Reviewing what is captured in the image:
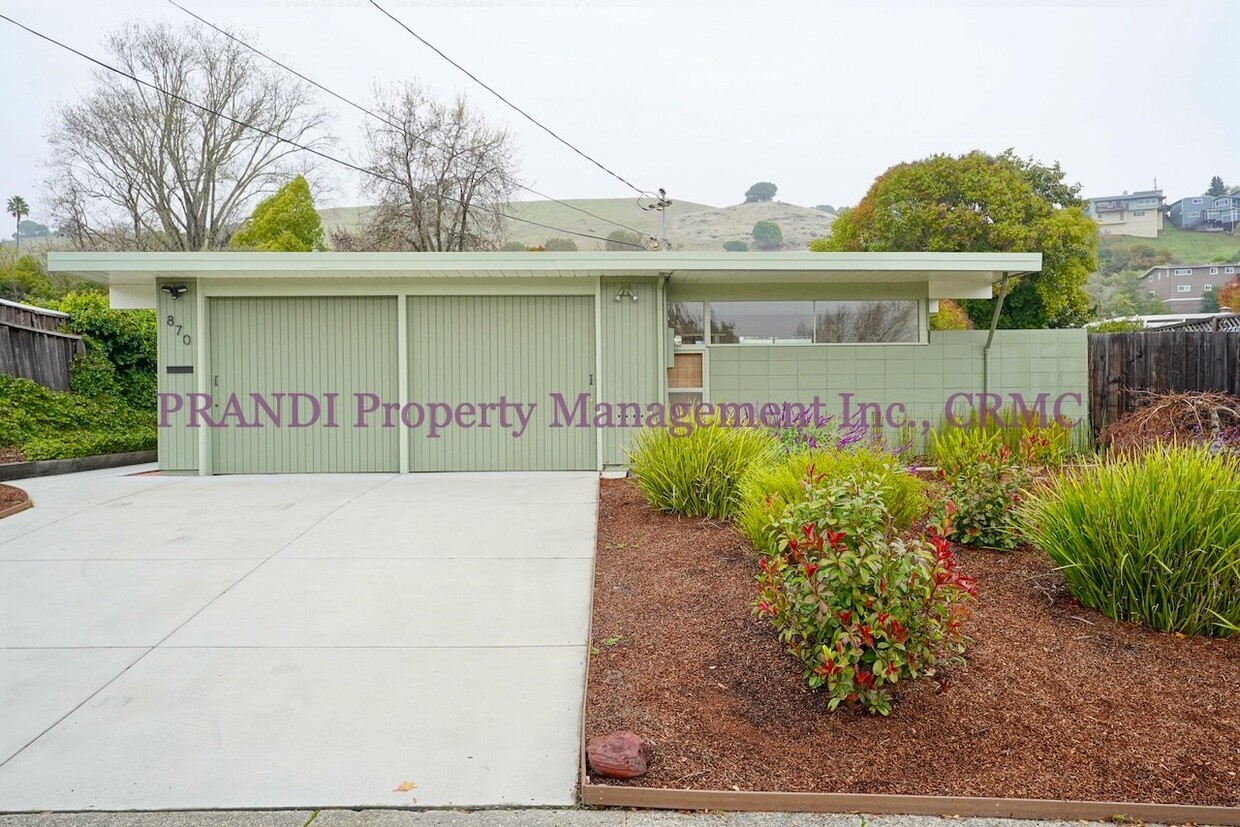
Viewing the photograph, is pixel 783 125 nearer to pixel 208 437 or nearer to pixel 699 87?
pixel 699 87

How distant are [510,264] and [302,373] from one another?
2.97 m

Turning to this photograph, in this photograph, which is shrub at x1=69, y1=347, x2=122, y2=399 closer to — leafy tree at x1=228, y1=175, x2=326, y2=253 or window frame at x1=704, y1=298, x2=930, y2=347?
window frame at x1=704, y1=298, x2=930, y2=347

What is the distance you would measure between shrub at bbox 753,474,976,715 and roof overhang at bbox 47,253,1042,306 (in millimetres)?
5942

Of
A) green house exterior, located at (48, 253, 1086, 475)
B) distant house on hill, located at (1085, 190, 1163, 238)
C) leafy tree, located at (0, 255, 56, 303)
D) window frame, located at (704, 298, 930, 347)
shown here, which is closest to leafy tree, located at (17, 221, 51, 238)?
leafy tree, located at (0, 255, 56, 303)

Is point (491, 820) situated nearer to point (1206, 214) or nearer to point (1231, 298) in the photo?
point (1231, 298)

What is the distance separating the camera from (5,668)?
12.7ft

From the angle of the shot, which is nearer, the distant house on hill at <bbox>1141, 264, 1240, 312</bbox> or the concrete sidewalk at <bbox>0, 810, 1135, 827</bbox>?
the concrete sidewalk at <bbox>0, 810, 1135, 827</bbox>

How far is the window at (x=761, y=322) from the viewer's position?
33.7 ft

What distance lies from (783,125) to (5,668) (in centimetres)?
3815

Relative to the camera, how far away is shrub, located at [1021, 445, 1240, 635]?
3756mm

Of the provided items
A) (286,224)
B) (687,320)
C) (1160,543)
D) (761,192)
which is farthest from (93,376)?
(761,192)

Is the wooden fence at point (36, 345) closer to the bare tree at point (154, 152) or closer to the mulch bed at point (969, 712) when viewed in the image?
the mulch bed at point (969, 712)

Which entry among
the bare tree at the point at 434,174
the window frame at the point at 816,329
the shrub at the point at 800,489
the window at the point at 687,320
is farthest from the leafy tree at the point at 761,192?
the shrub at the point at 800,489

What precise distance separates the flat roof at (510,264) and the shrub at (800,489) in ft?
12.7
